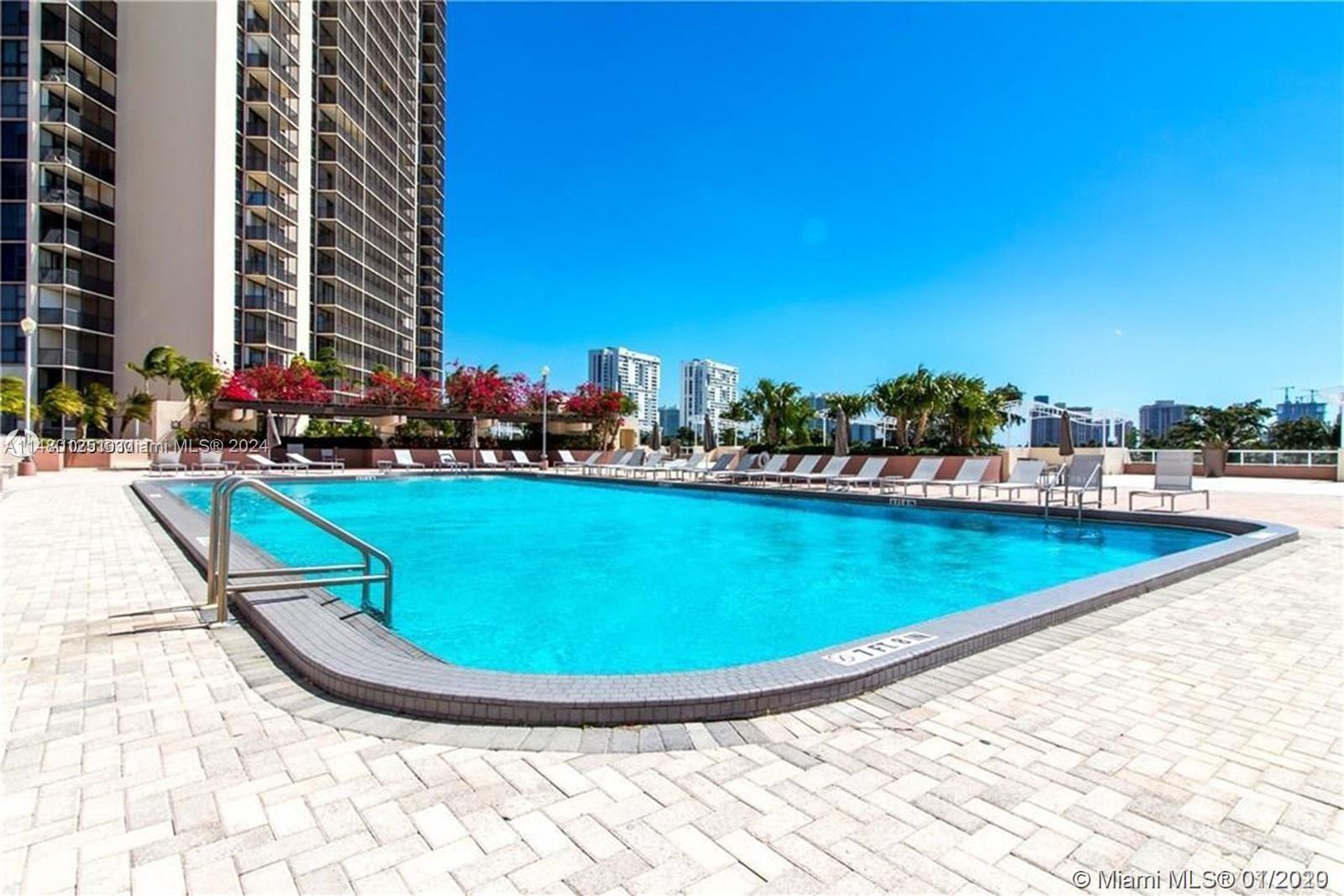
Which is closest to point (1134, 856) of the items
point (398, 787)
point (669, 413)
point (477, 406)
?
point (398, 787)

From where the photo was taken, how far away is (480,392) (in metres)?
25.7

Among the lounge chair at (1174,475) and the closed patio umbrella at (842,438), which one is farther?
the closed patio umbrella at (842,438)

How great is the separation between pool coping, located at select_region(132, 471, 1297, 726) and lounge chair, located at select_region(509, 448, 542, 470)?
65.7 feet

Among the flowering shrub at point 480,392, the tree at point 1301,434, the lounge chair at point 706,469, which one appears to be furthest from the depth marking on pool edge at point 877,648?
the tree at point 1301,434

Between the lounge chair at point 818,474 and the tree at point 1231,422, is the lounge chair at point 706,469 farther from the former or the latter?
the tree at point 1231,422

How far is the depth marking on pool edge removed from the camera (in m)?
3.13

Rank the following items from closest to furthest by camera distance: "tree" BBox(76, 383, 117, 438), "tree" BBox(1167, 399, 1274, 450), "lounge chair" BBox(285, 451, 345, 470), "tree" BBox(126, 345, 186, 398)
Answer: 1. "lounge chair" BBox(285, 451, 345, 470)
2. "tree" BBox(76, 383, 117, 438)
3. "tree" BBox(126, 345, 186, 398)
4. "tree" BBox(1167, 399, 1274, 450)

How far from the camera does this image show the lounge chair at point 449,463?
22.3m

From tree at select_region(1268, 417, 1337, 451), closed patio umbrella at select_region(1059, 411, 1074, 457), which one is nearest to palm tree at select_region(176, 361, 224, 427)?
closed patio umbrella at select_region(1059, 411, 1074, 457)

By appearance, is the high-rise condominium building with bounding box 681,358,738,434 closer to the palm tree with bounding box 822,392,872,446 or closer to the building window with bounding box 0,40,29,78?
the palm tree with bounding box 822,392,872,446

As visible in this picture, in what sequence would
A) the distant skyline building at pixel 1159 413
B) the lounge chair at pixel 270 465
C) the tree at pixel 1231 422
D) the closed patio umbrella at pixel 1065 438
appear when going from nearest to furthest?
the lounge chair at pixel 270 465
the closed patio umbrella at pixel 1065 438
the tree at pixel 1231 422
the distant skyline building at pixel 1159 413

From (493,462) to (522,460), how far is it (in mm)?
1207

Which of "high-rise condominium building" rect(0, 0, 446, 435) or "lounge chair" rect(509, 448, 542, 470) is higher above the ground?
"high-rise condominium building" rect(0, 0, 446, 435)

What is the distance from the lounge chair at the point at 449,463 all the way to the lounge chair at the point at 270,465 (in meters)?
4.22
